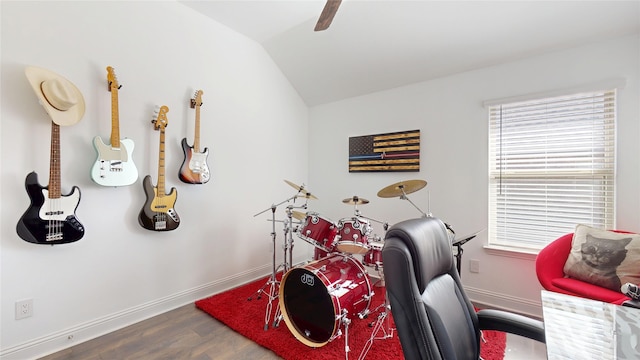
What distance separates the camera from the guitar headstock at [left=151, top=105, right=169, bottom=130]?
7.66ft

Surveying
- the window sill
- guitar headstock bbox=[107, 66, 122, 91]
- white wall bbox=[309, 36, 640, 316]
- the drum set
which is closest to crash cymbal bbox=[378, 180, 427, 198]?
the drum set

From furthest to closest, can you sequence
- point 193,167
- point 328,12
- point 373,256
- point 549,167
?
point 193,167, point 549,167, point 373,256, point 328,12

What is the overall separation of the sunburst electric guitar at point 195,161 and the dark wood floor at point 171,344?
47.7 inches

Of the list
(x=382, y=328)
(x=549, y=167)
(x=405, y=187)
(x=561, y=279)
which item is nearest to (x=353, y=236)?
(x=405, y=187)

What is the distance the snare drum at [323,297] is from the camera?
1.81 m

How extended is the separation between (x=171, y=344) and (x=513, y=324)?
2.13 meters

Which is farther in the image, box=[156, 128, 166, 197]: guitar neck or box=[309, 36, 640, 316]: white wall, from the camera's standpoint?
box=[156, 128, 166, 197]: guitar neck

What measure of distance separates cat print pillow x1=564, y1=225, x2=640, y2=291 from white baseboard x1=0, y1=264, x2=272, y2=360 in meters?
2.94

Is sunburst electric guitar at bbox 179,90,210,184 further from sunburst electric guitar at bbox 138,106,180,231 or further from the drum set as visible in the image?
the drum set

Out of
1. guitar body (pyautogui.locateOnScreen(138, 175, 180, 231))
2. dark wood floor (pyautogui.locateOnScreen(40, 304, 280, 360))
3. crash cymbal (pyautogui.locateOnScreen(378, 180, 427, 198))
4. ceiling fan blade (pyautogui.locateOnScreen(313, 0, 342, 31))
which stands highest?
ceiling fan blade (pyautogui.locateOnScreen(313, 0, 342, 31))

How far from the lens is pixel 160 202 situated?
7.57 feet

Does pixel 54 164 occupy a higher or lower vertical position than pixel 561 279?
higher

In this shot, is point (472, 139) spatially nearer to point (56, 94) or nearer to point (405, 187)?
point (405, 187)

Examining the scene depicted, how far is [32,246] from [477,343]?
259cm
